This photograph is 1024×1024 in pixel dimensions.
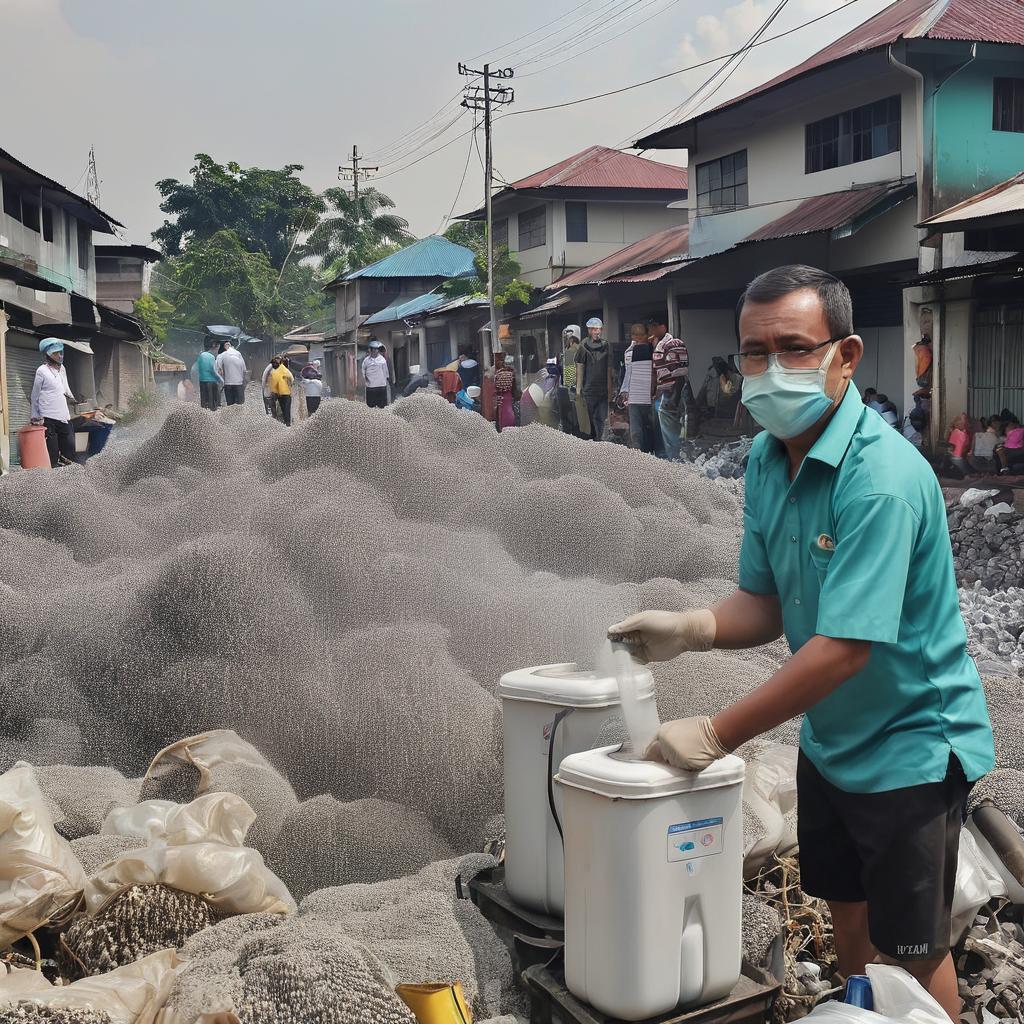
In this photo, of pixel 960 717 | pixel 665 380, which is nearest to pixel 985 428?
pixel 665 380

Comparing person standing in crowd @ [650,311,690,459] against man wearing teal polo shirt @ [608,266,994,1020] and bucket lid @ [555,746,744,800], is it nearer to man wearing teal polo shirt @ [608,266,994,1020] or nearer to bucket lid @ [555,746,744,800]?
man wearing teal polo shirt @ [608,266,994,1020]

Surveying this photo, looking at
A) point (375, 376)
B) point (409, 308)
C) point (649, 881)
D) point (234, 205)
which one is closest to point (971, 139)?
point (375, 376)

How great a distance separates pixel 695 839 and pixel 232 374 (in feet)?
53.4

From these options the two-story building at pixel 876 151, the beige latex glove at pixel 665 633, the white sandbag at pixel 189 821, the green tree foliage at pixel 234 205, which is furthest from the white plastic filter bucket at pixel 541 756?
the green tree foliage at pixel 234 205

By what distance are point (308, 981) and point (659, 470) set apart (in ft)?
15.1

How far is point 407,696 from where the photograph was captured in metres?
3.61

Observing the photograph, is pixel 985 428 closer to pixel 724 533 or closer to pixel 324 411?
pixel 724 533

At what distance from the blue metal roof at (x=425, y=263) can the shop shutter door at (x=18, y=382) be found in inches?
806

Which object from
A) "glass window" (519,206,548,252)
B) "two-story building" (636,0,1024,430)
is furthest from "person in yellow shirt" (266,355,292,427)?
"glass window" (519,206,548,252)

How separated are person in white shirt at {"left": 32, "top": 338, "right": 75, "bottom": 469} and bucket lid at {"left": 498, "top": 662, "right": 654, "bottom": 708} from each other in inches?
415

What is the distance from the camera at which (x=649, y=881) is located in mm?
2137

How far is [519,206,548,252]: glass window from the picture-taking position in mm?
28078

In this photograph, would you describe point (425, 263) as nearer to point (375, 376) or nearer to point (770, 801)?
point (375, 376)

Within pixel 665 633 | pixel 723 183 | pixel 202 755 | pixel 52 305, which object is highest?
pixel 723 183
